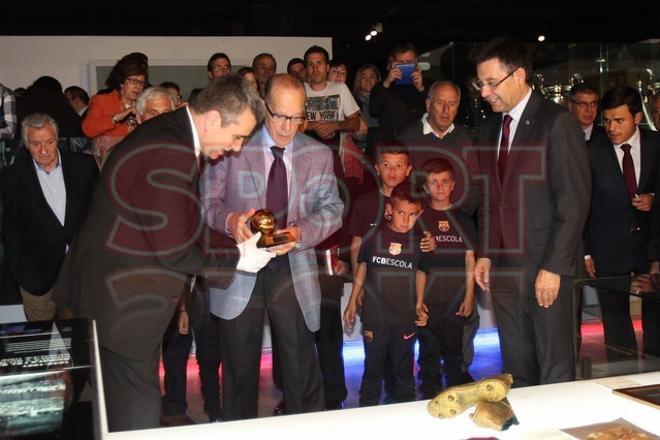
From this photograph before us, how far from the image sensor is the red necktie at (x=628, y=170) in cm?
417

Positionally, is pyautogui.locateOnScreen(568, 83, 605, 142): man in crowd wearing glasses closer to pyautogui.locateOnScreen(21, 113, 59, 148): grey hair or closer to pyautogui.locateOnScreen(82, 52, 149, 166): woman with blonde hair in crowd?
pyautogui.locateOnScreen(82, 52, 149, 166): woman with blonde hair in crowd

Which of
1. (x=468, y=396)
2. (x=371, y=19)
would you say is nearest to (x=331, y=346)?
(x=468, y=396)

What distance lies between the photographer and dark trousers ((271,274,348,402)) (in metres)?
4.12

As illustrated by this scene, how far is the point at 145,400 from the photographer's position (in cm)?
262

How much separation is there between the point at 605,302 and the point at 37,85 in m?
3.98

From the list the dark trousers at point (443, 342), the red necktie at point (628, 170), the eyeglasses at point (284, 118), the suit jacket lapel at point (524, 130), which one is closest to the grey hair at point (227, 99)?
the eyeglasses at point (284, 118)

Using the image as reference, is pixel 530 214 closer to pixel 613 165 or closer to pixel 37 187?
pixel 613 165

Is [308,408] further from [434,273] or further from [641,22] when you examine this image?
[641,22]

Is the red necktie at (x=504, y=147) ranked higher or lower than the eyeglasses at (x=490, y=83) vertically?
lower

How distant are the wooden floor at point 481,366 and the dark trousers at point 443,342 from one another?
293 mm

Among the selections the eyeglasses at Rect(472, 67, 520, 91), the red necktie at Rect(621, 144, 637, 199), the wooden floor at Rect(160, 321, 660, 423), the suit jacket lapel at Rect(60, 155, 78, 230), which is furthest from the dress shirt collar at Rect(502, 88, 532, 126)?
the suit jacket lapel at Rect(60, 155, 78, 230)

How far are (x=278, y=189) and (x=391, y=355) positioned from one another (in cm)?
126

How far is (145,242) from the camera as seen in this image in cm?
248

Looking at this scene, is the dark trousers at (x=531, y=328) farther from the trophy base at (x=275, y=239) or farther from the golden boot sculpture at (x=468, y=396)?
the golden boot sculpture at (x=468, y=396)
